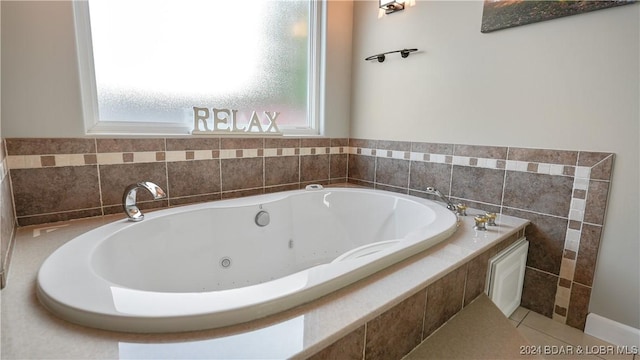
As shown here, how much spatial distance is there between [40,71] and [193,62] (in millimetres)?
732

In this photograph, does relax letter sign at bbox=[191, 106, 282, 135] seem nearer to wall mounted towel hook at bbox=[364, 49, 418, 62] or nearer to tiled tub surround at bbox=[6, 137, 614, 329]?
tiled tub surround at bbox=[6, 137, 614, 329]

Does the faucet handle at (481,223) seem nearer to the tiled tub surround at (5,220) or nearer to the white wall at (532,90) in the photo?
the white wall at (532,90)

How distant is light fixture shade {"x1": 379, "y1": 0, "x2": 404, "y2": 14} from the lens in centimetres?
216

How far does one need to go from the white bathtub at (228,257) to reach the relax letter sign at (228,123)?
0.45 metres

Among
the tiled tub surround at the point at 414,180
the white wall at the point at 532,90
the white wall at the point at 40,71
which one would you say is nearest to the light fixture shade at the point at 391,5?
the white wall at the point at 532,90

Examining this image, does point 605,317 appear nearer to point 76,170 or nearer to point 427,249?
point 427,249

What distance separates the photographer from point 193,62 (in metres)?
1.90

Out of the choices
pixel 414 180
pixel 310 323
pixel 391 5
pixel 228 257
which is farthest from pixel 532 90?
pixel 228 257

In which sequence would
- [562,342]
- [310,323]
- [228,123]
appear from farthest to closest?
[228,123], [562,342], [310,323]

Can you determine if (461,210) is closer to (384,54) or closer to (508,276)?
(508,276)

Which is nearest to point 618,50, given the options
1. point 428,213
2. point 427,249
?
point 428,213

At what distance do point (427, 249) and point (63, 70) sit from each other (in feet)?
5.97

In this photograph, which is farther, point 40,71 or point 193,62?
point 193,62

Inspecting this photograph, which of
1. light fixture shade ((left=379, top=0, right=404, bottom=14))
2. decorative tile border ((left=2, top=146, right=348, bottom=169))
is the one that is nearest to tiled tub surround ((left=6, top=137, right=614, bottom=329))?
decorative tile border ((left=2, top=146, right=348, bottom=169))
